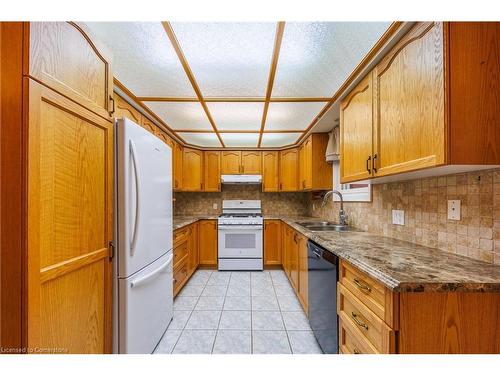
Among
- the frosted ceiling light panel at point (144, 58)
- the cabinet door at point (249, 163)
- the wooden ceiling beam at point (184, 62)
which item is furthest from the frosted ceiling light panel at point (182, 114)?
the cabinet door at point (249, 163)

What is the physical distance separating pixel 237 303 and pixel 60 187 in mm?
Result: 2093

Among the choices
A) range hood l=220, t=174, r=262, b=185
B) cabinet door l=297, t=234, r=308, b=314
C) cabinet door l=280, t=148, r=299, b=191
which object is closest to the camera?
cabinet door l=297, t=234, r=308, b=314

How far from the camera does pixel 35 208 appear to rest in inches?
31.3

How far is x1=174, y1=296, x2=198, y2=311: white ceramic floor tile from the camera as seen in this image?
235 cm

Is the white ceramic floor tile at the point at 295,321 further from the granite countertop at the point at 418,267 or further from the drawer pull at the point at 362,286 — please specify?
the drawer pull at the point at 362,286

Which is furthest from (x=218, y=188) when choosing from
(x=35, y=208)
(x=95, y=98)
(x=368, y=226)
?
(x=35, y=208)

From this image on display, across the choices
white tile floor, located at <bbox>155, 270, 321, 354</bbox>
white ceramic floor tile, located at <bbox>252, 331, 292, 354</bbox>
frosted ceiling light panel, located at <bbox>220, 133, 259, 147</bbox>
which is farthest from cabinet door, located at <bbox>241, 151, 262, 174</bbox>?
white ceramic floor tile, located at <bbox>252, 331, 292, 354</bbox>

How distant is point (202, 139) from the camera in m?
3.44

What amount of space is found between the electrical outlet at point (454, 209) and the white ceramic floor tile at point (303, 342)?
1283mm

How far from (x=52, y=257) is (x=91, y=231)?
23 cm

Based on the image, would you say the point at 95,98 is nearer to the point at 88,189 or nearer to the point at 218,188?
the point at 88,189

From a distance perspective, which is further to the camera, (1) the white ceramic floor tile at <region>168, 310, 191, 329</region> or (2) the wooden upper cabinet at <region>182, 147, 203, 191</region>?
(2) the wooden upper cabinet at <region>182, 147, 203, 191</region>

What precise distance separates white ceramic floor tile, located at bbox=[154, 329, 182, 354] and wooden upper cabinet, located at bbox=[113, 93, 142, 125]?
1.91m

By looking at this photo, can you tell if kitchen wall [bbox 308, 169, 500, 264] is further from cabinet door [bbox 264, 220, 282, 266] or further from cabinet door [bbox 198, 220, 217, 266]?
cabinet door [bbox 198, 220, 217, 266]
